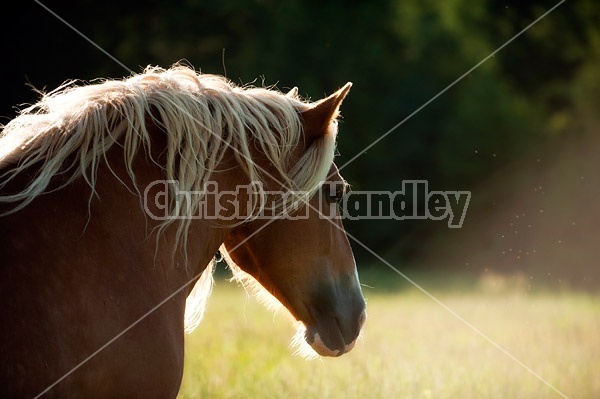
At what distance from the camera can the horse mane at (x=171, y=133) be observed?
3.08 meters

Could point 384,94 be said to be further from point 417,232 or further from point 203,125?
point 203,125

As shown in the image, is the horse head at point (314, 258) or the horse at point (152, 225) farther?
the horse head at point (314, 258)

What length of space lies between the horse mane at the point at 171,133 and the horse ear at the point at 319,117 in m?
0.04

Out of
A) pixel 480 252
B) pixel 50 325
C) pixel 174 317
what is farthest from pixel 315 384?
pixel 480 252

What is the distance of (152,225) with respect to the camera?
3145 mm

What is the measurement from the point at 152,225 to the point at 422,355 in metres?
5.29

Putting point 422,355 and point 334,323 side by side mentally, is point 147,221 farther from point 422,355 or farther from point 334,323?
point 422,355

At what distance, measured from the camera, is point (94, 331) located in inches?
109

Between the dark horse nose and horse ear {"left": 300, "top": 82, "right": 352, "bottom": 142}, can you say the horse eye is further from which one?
the dark horse nose

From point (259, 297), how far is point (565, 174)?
799 inches

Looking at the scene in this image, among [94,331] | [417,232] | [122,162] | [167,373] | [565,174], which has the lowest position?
[417,232]

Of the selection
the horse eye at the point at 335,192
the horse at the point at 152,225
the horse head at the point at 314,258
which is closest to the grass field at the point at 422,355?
the horse head at the point at 314,258

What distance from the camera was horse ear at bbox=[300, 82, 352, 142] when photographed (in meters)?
3.67

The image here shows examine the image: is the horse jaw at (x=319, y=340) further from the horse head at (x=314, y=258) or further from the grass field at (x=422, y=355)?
the grass field at (x=422, y=355)
